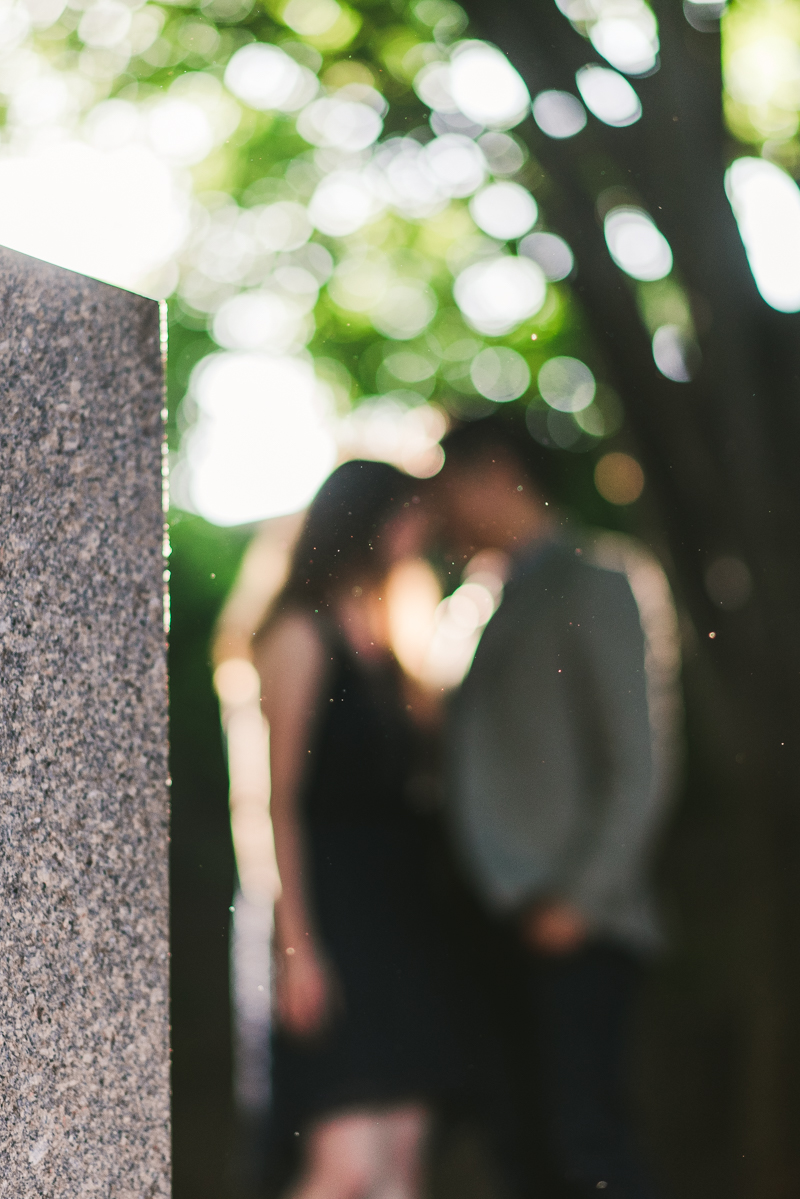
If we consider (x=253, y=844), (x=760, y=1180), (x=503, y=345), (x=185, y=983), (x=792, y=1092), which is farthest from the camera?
(x=503, y=345)

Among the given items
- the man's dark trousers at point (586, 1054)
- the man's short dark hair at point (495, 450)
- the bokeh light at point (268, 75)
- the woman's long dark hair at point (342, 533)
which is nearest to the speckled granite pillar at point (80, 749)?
the woman's long dark hair at point (342, 533)

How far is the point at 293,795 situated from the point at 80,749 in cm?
117

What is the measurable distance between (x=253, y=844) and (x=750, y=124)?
341cm

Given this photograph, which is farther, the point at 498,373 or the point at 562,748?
the point at 498,373

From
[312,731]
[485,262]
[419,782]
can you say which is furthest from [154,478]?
[485,262]

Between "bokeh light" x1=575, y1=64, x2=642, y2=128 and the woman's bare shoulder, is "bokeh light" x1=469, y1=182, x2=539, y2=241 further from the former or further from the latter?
the woman's bare shoulder

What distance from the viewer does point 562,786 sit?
2.81 metres

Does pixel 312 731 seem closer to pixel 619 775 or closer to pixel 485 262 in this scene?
pixel 619 775

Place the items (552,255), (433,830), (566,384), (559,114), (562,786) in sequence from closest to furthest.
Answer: (562,786) → (433,830) → (559,114) → (552,255) → (566,384)

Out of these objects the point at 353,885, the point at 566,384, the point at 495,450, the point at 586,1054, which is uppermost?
the point at 495,450

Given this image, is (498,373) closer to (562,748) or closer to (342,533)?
(562,748)

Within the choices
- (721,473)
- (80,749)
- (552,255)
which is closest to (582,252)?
(552,255)

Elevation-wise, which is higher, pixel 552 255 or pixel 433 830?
pixel 552 255

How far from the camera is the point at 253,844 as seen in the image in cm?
239
